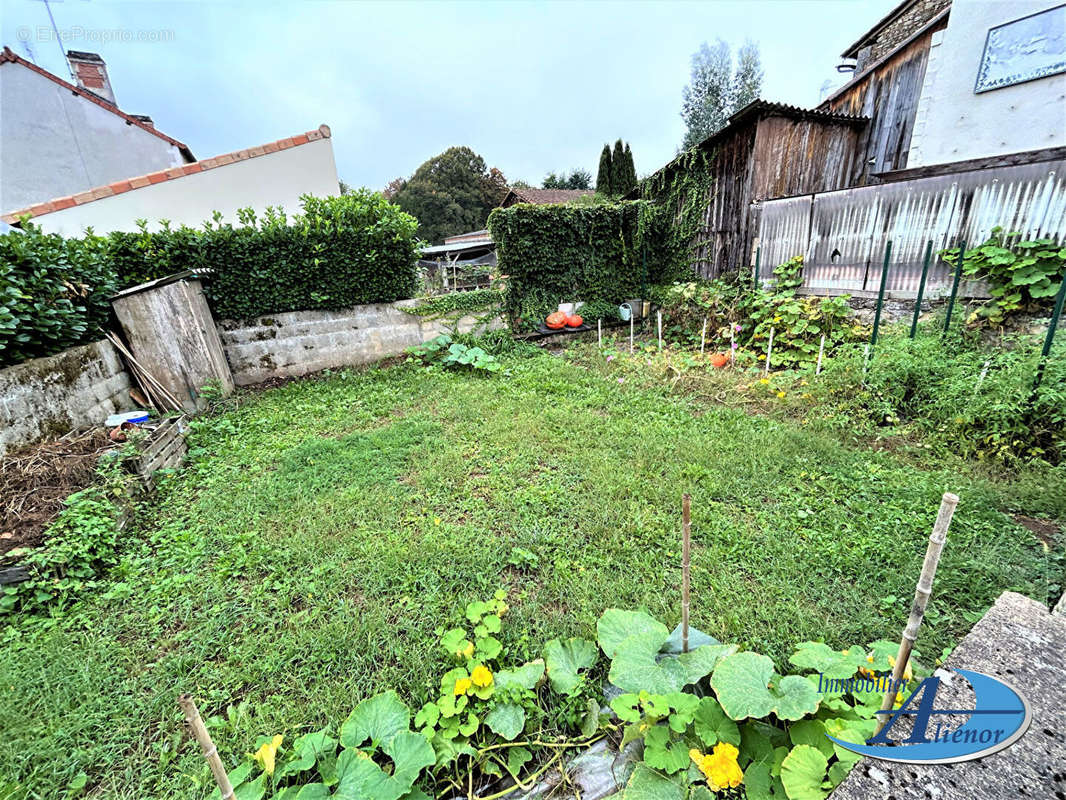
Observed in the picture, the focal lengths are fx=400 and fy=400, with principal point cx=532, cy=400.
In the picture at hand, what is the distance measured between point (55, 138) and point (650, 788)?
13290mm

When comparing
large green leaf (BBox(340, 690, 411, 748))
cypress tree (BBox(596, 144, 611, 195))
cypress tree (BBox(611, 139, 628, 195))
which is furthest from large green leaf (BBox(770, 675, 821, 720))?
cypress tree (BBox(611, 139, 628, 195))

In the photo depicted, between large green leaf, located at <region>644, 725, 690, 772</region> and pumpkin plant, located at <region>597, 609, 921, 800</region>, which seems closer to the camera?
pumpkin plant, located at <region>597, 609, 921, 800</region>

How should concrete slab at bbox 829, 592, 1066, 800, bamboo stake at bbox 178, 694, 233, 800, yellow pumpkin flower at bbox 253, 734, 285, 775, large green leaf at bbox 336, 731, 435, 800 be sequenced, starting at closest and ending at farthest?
concrete slab at bbox 829, 592, 1066, 800 → bamboo stake at bbox 178, 694, 233, 800 → large green leaf at bbox 336, 731, 435, 800 → yellow pumpkin flower at bbox 253, 734, 285, 775

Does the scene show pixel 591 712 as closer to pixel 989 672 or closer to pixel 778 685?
pixel 778 685

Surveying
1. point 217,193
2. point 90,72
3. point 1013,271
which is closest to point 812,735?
point 1013,271

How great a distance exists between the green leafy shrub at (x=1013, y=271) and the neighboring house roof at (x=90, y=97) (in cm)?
1453

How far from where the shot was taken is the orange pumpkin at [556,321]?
713cm

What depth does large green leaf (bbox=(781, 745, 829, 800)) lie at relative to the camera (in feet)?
3.15

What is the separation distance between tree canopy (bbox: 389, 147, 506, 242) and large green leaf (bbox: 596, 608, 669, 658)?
31165 mm

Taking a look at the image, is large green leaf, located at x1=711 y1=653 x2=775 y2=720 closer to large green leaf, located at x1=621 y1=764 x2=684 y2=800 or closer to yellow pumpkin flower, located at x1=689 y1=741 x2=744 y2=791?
yellow pumpkin flower, located at x1=689 y1=741 x2=744 y2=791

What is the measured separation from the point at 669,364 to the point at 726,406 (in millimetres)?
1227

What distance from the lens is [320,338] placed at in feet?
19.0

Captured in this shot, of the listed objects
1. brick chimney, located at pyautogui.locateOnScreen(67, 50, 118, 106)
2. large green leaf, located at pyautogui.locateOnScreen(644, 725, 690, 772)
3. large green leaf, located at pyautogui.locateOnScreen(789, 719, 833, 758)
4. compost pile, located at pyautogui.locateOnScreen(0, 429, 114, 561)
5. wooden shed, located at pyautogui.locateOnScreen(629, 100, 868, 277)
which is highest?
brick chimney, located at pyautogui.locateOnScreen(67, 50, 118, 106)

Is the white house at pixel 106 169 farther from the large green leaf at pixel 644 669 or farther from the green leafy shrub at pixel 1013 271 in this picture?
the green leafy shrub at pixel 1013 271
